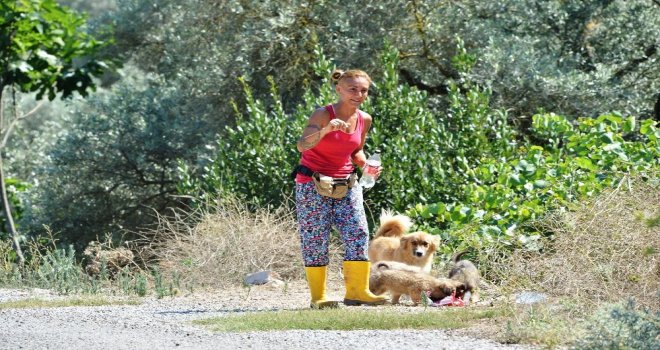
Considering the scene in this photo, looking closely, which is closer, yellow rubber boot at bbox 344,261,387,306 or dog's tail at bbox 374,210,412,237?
yellow rubber boot at bbox 344,261,387,306

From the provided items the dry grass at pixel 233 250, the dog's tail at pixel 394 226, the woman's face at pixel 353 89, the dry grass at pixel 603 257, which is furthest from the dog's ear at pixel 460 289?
the dry grass at pixel 233 250

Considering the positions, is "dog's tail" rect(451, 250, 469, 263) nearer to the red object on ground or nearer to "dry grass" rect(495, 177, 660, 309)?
"dry grass" rect(495, 177, 660, 309)

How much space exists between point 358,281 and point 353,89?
144 centimetres

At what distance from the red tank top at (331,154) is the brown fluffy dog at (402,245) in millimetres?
1710

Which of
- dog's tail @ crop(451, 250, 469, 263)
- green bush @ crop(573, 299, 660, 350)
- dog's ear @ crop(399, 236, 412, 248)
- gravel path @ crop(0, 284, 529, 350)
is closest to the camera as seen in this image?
green bush @ crop(573, 299, 660, 350)

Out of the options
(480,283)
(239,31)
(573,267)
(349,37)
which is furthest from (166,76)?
(573,267)

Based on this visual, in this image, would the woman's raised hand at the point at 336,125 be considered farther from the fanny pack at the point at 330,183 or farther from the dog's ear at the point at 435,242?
the dog's ear at the point at 435,242

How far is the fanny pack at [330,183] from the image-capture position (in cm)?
908

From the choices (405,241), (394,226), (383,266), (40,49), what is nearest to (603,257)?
(383,266)

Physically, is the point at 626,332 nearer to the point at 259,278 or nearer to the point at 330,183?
the point at 330,183

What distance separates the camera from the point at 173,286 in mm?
11180

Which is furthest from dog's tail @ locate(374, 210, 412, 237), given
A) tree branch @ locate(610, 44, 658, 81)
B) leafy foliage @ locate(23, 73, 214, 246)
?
leafy foliage @ locate(23, 73, 214, 246)

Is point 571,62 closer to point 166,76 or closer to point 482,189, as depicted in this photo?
point 482,189

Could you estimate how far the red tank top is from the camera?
9203 millimetres
